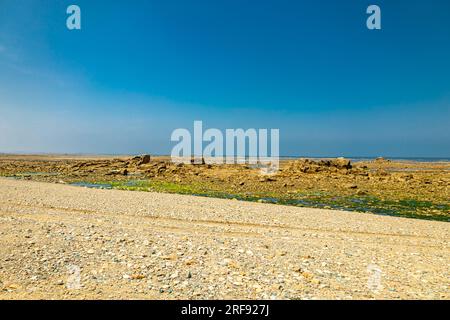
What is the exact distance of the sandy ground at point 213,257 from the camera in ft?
24.2

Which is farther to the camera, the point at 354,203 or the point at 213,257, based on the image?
the point at 354,203

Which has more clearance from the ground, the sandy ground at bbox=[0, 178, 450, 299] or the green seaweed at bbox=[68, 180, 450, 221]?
the sandy ground at bbox=[0, 178, 450, 299]

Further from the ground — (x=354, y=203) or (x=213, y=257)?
(x=213, y=257)

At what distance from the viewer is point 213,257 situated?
31.7ft

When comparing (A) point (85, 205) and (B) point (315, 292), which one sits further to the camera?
(A) point (85, 205)

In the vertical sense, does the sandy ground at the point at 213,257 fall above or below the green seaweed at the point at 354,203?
above

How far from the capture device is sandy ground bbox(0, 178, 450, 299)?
7.38 m

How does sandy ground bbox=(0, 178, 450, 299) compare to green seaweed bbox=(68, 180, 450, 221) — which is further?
green seaweed bbox=(68, 180, 450, 221)

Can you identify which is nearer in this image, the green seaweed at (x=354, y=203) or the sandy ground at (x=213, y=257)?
the sandy ground at (x=213, y=257)

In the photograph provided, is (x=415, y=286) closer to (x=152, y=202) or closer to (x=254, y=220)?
(x=254, y=220)

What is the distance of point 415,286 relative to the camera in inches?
320
